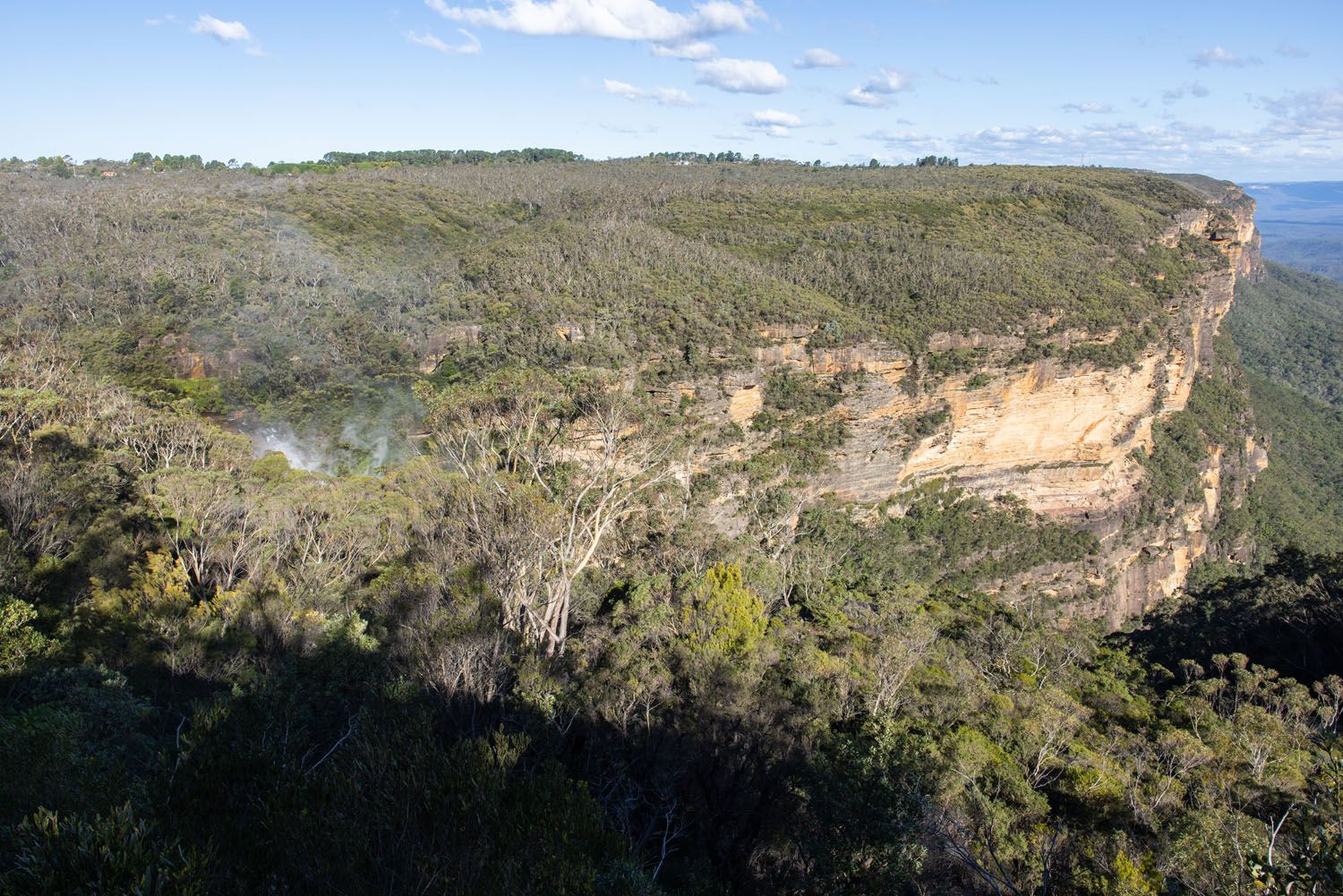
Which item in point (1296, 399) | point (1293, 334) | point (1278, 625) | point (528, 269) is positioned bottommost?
point (1278, 625)

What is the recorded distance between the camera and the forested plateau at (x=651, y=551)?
662 centimetres

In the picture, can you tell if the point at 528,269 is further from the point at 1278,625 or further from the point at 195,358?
the point at 1278,625

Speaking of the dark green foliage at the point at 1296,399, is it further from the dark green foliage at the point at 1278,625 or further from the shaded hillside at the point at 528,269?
the shaded hillside at the point at 528,269

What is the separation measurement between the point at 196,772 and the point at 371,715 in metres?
3.47

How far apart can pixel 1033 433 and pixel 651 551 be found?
23.8 metres

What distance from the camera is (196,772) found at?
18.9 feet

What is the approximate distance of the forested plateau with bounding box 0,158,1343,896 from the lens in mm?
6625

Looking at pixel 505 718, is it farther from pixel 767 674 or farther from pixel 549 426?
pixel 549 426

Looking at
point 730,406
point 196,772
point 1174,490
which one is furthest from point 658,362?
point 1174,490

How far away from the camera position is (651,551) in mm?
20750

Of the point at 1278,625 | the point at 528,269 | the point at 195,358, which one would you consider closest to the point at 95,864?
the point at 1278,625

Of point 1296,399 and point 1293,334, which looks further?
point 1293,334

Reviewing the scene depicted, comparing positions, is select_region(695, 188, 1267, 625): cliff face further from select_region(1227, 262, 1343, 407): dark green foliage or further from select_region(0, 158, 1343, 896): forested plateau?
select_region(1227, 262, 1343, 407): dark green foliage

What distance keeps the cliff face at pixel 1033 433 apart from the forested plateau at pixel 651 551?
0.22 meters
